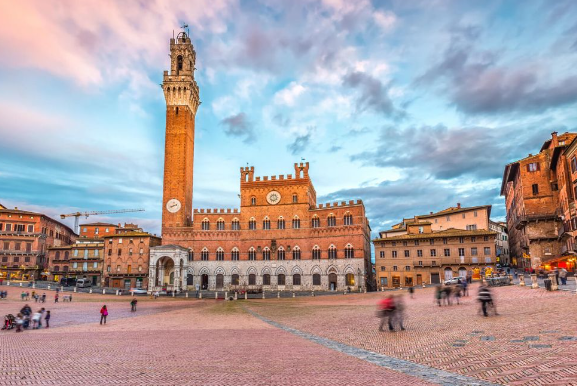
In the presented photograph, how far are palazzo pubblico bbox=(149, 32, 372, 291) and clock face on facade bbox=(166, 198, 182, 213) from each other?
16 cm

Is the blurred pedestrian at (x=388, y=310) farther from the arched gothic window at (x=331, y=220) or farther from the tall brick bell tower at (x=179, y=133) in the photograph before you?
→ the tall brick bell tower at (x=179, y=133)

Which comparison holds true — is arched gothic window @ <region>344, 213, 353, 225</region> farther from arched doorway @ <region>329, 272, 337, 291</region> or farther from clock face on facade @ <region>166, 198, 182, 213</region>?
clock face on facade @ <region>166, 198, 182, 213</region>

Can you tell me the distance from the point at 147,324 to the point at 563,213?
44739mm

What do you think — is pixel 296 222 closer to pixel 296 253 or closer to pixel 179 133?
pixel 296 253

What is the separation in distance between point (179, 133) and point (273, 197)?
64.7 feet

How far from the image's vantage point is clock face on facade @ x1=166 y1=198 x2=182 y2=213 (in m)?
63.8

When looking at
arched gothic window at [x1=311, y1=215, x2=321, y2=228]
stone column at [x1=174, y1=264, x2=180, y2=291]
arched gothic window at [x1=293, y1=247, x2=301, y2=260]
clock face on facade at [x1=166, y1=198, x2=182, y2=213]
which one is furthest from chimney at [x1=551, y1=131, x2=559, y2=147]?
clock face on facade at [x1=166, y1=198, x2=182, y2=213]

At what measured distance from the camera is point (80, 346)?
16000mm

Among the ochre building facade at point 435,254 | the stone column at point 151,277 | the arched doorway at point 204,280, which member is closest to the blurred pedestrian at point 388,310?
the ochre building facade at point 435,254

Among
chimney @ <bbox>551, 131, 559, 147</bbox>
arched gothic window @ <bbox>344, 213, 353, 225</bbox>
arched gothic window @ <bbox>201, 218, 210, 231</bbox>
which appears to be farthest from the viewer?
arched gothic window @ <bbox>201, 218, 210, 231</bbox>

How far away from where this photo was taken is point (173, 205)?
64.0 metres

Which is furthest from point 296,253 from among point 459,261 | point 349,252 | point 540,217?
point 540,217

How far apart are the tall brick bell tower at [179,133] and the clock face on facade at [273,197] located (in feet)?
A: 45.9

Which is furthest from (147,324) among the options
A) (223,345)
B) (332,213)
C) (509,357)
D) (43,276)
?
(43,276)
